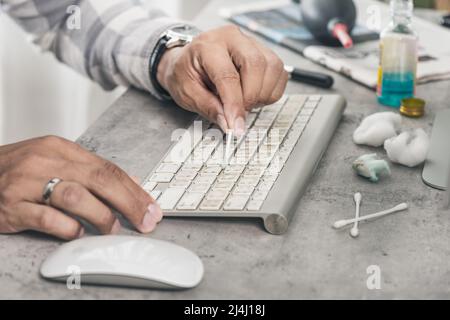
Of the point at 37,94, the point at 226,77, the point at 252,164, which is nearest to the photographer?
the point at 252,164

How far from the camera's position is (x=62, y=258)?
2.40ft

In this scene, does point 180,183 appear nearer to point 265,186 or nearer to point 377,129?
point 265,186

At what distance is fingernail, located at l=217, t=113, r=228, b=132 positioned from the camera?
1002mm

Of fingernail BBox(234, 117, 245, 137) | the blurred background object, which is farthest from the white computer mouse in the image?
the blurred background object

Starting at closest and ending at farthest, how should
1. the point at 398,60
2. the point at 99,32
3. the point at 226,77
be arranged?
the point at 226,77 → the point at 398,60 → the point at 99,32

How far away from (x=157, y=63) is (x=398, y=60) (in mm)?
371

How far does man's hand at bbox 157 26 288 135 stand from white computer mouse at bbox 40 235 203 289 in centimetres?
30

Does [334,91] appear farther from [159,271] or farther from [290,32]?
[159,271]

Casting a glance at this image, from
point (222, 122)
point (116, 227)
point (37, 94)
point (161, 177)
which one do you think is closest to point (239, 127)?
point (222, 122)

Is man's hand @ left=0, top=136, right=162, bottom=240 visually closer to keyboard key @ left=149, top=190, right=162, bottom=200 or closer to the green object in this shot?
keyboard key @ left=149, top=190, right=162, bottom=200

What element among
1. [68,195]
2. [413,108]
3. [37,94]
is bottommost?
[37,94]

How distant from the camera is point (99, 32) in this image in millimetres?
1317

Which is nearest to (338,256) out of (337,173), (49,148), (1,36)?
(337,173)

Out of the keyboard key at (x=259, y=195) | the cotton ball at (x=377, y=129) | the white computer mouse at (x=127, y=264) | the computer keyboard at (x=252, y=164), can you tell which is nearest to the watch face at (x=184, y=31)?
the computer keyboard at (x=252, y=164)
